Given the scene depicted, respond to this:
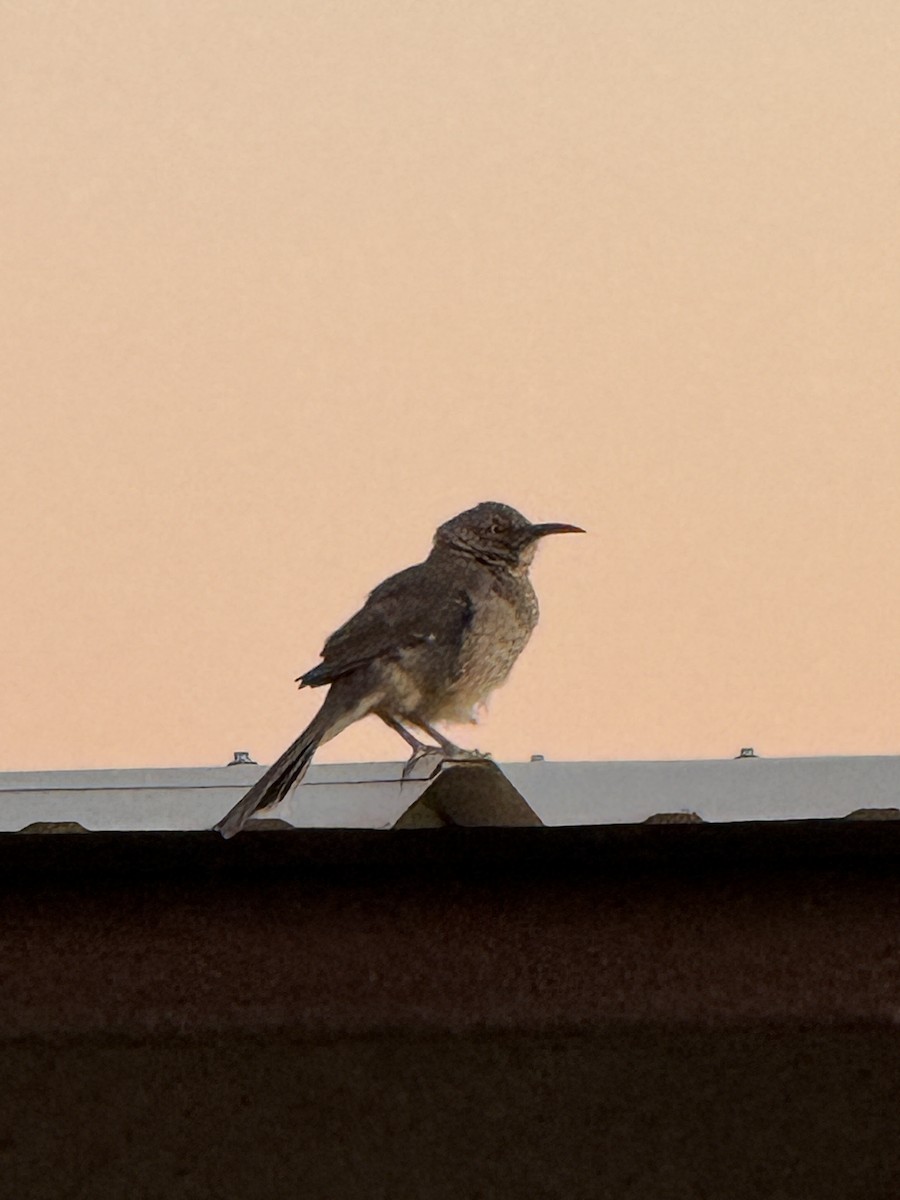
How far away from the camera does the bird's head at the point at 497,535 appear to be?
588cm

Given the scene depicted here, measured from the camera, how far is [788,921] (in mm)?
2469

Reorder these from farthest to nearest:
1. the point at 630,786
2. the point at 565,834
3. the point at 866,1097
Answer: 1. the point at 630,786
2. the point at 866,1097
3. the point at 565,834

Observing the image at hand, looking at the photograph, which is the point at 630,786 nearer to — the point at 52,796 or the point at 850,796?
the point at 850,796

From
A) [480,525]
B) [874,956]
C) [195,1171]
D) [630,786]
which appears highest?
[480,525]

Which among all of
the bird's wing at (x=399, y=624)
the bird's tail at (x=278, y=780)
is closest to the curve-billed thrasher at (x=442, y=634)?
the bird's wing at (x=399, y=624)

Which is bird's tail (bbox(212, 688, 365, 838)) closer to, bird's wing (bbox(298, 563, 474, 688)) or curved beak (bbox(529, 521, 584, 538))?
bird's wing (bbox(298, 563, 474, 688))

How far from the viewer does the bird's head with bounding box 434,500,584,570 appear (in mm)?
5879

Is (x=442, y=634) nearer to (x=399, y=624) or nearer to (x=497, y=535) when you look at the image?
(x=399, y=624)

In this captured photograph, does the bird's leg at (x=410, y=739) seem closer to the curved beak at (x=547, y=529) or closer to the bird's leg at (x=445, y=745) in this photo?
the bird's leg at (x=445, y=745)

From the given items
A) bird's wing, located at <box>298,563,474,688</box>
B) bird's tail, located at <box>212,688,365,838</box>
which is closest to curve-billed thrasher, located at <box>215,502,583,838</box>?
bird's wing, located at <box>298,563,474,688</box>

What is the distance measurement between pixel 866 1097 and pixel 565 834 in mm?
668

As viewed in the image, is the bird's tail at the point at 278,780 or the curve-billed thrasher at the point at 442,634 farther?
the curve-billed thrasher at the point at 442,634

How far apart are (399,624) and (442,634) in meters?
0.16

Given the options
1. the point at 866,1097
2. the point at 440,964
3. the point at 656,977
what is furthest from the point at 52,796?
the point at 866,1097
